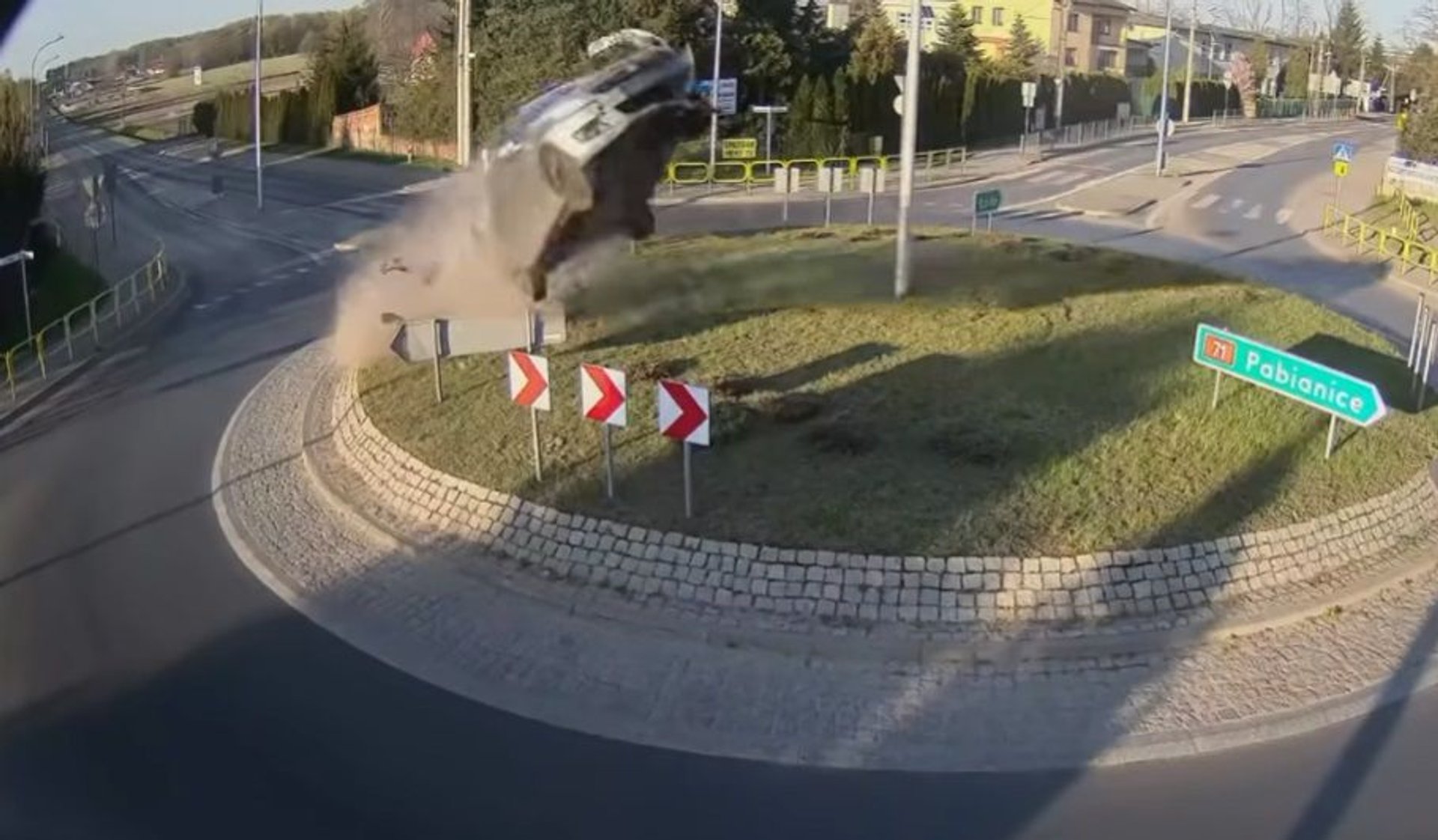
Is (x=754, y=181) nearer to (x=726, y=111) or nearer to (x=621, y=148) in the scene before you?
(x=726, y=111)

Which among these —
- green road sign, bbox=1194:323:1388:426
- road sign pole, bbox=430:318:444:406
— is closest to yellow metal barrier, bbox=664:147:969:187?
road sign pole, bbox=430:318:444:406

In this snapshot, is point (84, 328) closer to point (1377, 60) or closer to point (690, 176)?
point (690, 176)

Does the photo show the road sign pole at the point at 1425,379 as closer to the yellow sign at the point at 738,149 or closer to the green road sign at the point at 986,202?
the green road sign at the point at 986,202

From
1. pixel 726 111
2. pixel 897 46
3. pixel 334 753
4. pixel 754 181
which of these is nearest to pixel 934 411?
pixel 334 753

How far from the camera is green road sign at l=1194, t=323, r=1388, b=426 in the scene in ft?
41.2

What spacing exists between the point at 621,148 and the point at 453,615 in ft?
27.1

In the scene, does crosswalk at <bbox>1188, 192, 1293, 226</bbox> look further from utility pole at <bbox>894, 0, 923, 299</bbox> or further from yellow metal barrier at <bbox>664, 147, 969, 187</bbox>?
Answer: utility pole at <bbox>894, 0, 923, 299</bbox>

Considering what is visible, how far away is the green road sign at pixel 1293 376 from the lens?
1255 centimetres

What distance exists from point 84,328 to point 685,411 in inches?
635

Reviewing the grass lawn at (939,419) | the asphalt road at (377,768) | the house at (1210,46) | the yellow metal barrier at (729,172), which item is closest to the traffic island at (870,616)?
the grass lawn at (939,419)

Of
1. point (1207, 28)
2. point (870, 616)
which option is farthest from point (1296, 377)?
point (1207, 28)

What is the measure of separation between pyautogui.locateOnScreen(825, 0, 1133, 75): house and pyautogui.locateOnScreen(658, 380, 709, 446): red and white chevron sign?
232 feet

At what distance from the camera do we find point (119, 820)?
8148 mm

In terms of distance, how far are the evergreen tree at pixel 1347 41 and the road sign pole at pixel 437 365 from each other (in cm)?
→ 12539
